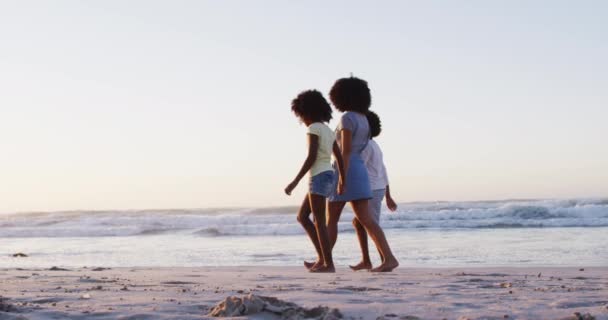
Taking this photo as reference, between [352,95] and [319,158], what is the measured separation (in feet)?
2.01

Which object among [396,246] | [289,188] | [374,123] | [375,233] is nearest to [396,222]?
[396,246]

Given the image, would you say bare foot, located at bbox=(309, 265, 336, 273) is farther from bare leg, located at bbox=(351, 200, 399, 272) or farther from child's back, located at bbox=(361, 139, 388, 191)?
child's back, located at bbox=(361, 139, 388, 191)

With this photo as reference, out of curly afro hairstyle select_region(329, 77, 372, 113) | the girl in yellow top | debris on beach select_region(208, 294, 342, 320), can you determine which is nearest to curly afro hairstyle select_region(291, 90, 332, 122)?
the girl in yellow top

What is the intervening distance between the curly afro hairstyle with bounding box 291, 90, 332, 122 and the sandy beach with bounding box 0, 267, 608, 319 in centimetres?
136

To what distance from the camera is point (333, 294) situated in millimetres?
4418

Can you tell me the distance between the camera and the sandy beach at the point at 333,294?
3.67 m

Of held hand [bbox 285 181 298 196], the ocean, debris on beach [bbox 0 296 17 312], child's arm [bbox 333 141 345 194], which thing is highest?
child's arm [bbox 333 141 345 194]

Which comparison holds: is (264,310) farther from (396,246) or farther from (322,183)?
(396,246)

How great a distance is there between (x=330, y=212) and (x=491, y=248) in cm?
491

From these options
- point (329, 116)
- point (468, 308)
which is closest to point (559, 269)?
point (329, 116)

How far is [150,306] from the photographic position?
12.8ft

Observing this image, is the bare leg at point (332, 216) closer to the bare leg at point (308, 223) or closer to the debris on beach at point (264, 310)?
the bare leg at point (308, 223)

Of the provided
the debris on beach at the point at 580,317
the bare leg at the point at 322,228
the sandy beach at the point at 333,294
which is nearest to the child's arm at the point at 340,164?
the bare leg at the point at 322,228

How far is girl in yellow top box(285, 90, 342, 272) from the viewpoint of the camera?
6336 millimetres
